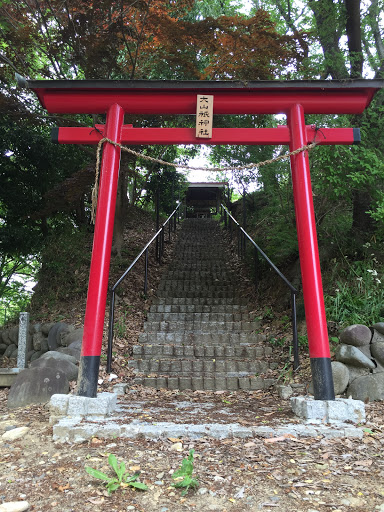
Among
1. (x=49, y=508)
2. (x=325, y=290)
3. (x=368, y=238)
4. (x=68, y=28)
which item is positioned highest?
(x=68, y=28)

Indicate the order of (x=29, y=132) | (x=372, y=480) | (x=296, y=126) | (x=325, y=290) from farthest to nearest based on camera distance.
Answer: (x=29, y=132) → (x=325, y=290) → (x=296, y=126) → (x=372, y=480)

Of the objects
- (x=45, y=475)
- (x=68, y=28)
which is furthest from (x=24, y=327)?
(x=68, y=28)

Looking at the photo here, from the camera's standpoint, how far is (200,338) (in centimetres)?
555

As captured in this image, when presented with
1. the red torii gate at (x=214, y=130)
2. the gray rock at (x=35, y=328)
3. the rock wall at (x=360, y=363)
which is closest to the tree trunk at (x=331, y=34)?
the red torii gate at (x=214, y=130)

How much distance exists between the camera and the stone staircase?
453cm

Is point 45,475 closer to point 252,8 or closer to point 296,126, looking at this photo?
point 296,126

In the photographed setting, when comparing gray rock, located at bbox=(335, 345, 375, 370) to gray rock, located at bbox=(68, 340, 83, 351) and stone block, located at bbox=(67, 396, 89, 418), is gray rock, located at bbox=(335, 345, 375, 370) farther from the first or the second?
gray rock, located at bbox=(68, 340, 83, 351)

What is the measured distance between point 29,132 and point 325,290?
21.6ft

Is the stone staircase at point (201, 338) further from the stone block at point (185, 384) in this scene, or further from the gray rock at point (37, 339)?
the gray rock at point (37, 339)

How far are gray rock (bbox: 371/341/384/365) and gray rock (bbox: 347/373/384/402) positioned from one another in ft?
0.64

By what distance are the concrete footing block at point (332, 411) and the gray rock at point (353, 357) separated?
867 mm

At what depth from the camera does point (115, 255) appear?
8.12 metres

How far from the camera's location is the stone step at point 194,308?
21.0ft

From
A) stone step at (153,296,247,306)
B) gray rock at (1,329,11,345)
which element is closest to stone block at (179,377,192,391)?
stone step at (153,296,247,306)
